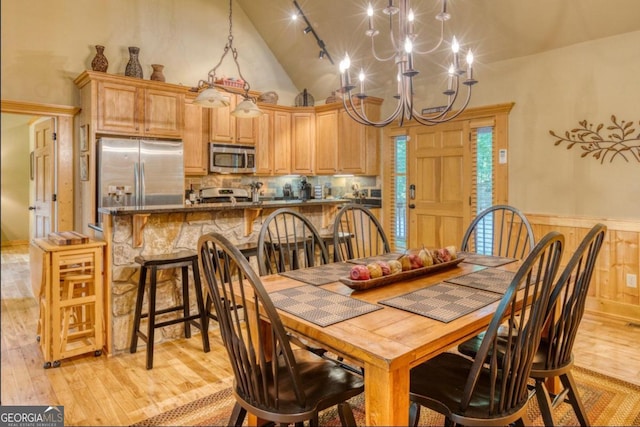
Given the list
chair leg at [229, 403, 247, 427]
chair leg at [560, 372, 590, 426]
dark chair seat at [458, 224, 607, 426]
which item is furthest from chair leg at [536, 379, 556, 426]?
chair leg at [229, 403, 247, 427]

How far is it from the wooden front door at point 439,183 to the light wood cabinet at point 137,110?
293cm

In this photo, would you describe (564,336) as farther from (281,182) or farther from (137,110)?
(281,182)

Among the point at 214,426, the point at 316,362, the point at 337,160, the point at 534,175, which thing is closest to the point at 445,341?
the point at 316,362

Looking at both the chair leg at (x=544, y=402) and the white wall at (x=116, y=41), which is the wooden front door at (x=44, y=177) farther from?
the chair leg at (x=544, y=402)

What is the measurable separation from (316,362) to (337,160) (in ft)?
14.6

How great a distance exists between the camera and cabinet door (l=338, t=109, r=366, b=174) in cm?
585

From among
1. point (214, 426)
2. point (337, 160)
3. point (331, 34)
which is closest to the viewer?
point (214, 426)

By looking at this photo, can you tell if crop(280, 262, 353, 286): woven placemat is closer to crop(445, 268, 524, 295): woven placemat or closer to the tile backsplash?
crop(445, 268, 524, 295): woven placemat

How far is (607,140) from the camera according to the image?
12.9ft

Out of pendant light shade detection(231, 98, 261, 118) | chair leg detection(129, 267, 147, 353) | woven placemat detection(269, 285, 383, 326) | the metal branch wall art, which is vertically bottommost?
chair leg detection(129, 267, 147, 353)

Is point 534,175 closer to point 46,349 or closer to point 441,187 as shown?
point 441,187

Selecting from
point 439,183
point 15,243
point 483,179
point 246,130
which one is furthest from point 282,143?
point 15,243

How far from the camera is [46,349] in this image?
2.94 metres

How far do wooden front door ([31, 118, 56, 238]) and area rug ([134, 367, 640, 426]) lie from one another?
3.70 meters
